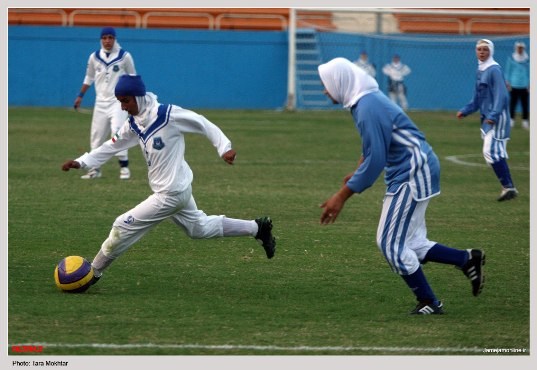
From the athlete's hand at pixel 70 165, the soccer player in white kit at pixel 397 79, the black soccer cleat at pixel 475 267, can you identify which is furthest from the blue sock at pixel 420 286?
the soccer player in white kit at pixel 397 79

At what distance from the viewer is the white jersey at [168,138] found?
8812 mm

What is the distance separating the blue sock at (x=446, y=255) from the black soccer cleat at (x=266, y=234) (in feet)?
6.36

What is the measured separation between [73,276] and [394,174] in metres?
2.81

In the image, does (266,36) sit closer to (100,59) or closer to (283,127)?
(283,127)

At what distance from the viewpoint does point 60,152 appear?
20.9m

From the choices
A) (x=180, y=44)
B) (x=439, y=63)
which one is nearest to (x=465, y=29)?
(x=439, y=63)

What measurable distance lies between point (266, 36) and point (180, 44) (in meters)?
2.88

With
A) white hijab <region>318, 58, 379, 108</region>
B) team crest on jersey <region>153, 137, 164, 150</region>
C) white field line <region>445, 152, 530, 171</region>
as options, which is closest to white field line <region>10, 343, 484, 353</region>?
white hijab <region>318, 58, 379, 108</region>

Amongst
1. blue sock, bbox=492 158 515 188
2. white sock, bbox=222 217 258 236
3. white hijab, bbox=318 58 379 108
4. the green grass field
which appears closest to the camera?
the green grass field

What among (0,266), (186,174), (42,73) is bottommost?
(42,73)

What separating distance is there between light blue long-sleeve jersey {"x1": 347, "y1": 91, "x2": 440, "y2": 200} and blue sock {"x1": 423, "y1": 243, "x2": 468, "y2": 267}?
0.52m

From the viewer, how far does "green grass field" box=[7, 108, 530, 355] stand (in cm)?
747

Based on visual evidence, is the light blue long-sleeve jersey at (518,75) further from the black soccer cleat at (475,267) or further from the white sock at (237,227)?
the black soccer cleat at (475,267)

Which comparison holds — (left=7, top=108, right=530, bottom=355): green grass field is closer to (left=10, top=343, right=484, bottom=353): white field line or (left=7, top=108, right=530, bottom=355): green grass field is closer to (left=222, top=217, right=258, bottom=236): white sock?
(left=10, top=343, right=484, bottom=353): white field line
